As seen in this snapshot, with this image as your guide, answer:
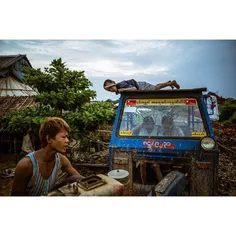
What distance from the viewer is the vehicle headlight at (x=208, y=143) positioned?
229 cm

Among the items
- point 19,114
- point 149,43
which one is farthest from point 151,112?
point 19,114

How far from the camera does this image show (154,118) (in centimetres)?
246

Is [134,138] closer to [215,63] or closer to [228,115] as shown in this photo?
[228,115]

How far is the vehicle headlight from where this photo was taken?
229 centimetres

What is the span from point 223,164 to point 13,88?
259cm

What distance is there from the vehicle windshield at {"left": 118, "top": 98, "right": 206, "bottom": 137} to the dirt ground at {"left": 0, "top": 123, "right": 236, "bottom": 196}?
0.37 m

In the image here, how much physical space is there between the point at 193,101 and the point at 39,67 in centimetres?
181

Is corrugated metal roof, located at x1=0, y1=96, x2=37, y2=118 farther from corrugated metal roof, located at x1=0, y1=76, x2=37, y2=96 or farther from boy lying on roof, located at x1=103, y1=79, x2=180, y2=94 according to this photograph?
boy lying on roof, located at x1=103, y1=79, x2=180, y2=94

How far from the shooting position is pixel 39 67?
2596mm

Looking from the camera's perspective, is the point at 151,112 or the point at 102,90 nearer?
the point at 151,112

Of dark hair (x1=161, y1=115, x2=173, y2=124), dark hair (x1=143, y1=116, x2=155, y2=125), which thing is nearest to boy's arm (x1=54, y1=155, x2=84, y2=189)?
dark hair (x1=143, y1=116, x2=155, y2=125)

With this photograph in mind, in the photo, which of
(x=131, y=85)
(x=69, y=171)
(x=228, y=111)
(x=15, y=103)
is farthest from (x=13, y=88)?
(x=228, y=111)

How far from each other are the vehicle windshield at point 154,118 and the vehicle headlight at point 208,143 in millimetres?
194

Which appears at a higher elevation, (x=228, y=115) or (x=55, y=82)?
(x=55, y=82)
